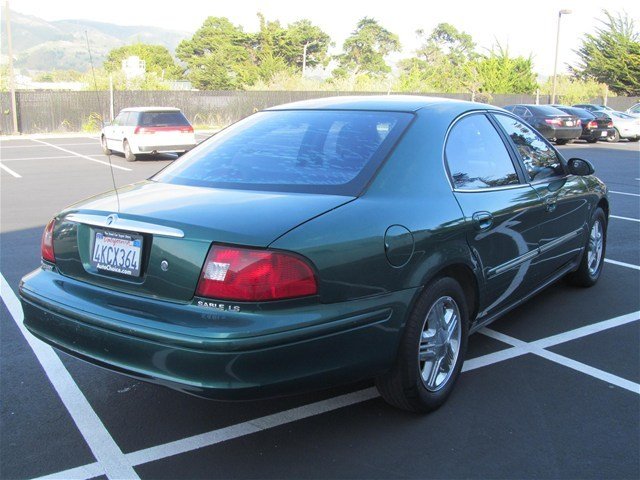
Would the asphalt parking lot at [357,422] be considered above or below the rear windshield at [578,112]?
below

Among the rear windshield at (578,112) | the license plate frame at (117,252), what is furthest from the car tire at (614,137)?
the license plate frame at (117,252)

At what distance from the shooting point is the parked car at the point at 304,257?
8.65 ft

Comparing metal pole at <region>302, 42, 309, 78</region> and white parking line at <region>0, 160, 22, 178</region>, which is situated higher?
metal pole at <region>302, 42, 309, 78</region>

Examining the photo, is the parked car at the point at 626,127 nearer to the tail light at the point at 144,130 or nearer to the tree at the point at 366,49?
the tail light at the point at 144,130

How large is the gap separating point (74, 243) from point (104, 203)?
0.25m

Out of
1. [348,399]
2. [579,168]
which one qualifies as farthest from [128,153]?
[348,399]

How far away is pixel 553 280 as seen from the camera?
4938 millimetres

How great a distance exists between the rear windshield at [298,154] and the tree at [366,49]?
8688 cm

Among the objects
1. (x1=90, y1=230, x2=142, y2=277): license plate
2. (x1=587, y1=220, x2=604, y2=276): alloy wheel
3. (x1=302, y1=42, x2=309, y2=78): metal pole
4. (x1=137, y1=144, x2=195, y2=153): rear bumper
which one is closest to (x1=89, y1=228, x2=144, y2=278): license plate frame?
(x1=90, y1=230, x2=142, y2=277): license plate

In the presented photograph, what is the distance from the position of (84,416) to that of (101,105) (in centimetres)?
3014

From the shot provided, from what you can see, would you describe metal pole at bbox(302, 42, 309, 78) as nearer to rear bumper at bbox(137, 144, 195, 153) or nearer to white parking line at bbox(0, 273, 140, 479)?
rear bumper at bbox(137, 144, 195, 153)

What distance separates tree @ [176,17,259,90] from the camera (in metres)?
69.7

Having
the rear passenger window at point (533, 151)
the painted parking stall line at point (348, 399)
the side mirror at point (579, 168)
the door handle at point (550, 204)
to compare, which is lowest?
the painted parking stall line at point (348, 399)

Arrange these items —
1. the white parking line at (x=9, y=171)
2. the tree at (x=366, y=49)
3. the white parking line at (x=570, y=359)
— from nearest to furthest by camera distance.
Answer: the white parking line at (x=570, y=359) < the white parking line at (x=9, y=171) < the tree at (x=366, y=49)
